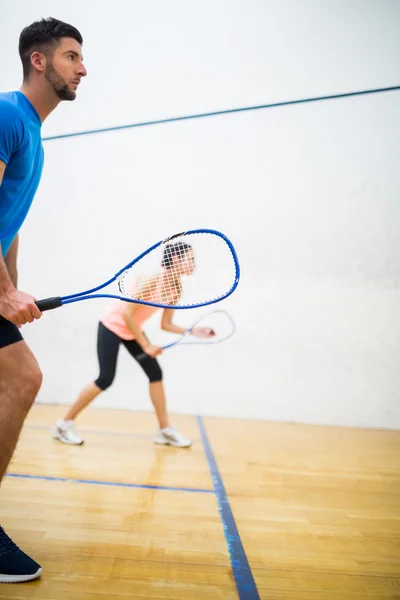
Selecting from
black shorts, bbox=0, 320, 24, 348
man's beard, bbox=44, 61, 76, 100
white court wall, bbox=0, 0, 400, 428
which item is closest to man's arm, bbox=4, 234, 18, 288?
black shorts, bbox=0, 320, 24, 348

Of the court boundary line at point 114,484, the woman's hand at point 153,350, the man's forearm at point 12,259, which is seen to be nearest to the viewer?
the man's forearm at point 12,259

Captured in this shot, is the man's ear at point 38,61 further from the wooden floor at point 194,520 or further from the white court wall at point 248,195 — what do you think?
the white court wall at point 248,195

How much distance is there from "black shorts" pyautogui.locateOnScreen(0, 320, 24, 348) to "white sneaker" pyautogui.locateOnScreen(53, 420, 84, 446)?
1.62 m

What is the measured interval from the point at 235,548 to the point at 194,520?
0.23 m

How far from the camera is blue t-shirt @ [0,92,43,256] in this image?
0.90 metres

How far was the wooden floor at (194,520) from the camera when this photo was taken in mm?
1017

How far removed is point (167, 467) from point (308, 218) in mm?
2741

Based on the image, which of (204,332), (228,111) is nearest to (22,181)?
(204,332)

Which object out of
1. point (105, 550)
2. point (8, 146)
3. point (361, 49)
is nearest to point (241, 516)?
point (105, 550)

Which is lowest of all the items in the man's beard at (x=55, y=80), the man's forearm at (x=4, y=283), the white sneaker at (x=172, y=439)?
the white sneaker at (x=172, y=439)

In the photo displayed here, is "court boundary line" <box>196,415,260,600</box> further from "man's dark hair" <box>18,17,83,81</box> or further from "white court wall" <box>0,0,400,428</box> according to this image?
"white court wall" <box>0,0,400,428</box>

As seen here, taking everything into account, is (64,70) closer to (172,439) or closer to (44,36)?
(44,36)

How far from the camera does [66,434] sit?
2.45 meters

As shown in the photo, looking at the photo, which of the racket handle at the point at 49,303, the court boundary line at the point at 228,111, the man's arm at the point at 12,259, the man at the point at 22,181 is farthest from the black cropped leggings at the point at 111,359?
the court boundary line at the point at 228,111
